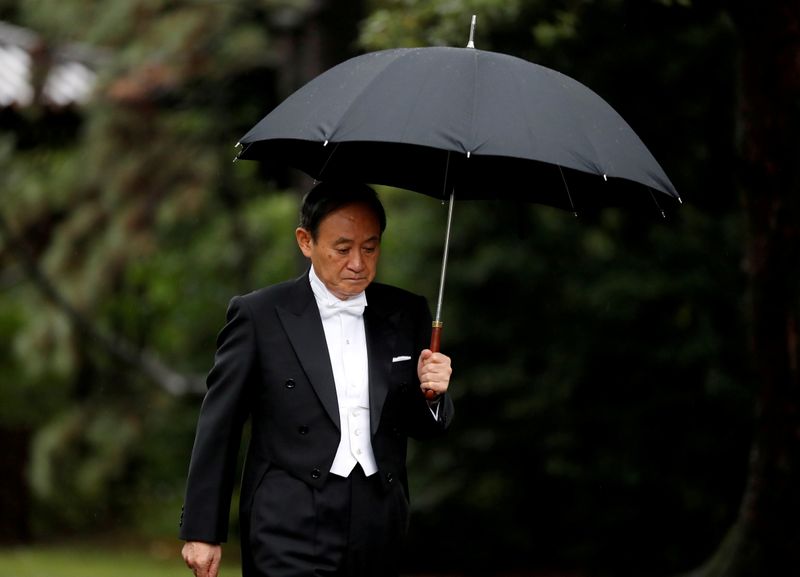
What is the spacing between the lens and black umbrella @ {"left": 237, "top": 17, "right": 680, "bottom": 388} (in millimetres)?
3926

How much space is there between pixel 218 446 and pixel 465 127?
1.11m

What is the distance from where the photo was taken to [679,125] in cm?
1055

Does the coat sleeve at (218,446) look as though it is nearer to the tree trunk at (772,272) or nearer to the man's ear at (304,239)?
the man's ear at (304,239)

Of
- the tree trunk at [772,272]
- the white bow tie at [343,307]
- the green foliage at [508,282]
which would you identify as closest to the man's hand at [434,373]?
the white bow tie at [343,307]

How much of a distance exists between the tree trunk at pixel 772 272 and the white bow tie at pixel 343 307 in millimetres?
3148

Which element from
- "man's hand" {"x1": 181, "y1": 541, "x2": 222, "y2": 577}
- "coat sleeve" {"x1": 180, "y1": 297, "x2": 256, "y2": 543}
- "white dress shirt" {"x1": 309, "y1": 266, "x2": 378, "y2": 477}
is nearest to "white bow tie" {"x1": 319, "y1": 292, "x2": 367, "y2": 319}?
"white dress shirt" {"x1": 309, "y1": 266, "x2": 378, "y2": 477}

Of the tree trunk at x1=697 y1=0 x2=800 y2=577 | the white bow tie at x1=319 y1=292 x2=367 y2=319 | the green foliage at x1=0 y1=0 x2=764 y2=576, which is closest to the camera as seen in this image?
the white bow tie at x1=319 y1=292 x2=367 y2=319

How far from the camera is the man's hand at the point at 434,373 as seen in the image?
4012 mm

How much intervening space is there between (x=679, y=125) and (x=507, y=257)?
177cm

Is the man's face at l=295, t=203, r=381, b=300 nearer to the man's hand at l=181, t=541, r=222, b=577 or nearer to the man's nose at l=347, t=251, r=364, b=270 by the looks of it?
the man's nose at l=347, t=251, r=364, b=270

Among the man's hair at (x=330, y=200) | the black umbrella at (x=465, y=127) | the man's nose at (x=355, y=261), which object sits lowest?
the man's nose at (x=355, y=261)

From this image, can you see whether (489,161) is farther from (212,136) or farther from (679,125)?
(212,136)

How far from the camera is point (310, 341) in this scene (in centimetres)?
409

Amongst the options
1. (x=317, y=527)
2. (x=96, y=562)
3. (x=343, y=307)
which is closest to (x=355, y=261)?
(x=343, y=307)
